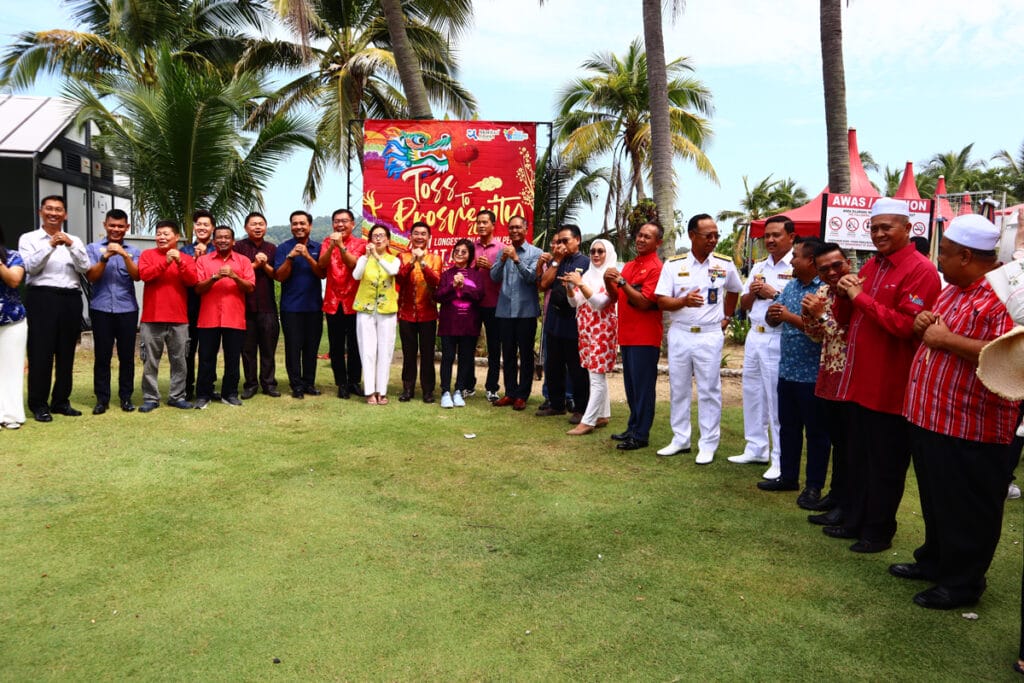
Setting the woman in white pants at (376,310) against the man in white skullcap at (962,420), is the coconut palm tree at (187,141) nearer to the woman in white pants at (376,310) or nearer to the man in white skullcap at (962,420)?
the woman in white pants at (376,310)

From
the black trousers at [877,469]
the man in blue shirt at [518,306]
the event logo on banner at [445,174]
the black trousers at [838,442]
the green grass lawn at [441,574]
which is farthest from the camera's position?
the event logo on banner at [445,174]

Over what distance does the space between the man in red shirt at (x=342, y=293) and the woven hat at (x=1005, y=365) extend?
238 inches

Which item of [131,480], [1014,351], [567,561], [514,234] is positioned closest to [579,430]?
[514,234]

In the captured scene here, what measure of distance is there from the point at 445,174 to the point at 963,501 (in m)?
7.34

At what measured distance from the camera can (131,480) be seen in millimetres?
5113

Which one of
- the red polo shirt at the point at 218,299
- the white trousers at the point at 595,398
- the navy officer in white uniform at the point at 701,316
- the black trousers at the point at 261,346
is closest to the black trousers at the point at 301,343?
the black trousers at the point at 261,346

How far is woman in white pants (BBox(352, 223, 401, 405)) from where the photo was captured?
25.9 ft

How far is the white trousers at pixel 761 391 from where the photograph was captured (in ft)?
18.0

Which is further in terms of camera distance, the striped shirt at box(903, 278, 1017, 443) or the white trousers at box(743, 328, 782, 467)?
the white trousers at box(743, 328, 782, 467)

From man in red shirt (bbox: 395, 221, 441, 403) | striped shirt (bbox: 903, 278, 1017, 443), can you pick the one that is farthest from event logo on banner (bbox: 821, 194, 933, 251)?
striped shirt (bbox: 903, 278, 1017, 443)

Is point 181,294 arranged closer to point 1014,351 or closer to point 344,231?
point 344,231

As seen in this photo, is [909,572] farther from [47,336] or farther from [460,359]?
[47,336]

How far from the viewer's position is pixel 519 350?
7992mm

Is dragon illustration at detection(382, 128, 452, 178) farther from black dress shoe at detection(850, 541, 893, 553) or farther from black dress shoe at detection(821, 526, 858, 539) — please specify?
black dress shoe at detection(850, 541, 893, 553)
